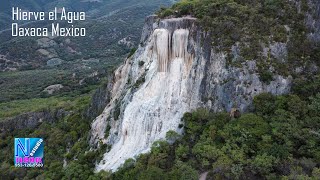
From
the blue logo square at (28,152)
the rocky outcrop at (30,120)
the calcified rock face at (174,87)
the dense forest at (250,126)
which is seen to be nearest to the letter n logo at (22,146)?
the blue logo square at (28,152)

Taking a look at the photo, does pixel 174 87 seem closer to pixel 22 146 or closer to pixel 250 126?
pixel 250 126

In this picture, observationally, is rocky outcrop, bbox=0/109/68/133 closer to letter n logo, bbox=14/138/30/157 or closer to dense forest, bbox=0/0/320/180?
letter n logo, bbox=14/138/30/157

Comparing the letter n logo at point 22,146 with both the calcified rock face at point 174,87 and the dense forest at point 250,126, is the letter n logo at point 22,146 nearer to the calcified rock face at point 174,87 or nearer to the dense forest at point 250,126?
the dense forest at point 250,126

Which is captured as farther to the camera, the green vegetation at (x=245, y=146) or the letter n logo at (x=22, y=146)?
the letter n logo at (x=22, y=146)

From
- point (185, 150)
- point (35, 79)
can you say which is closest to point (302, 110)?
point (185, 150)

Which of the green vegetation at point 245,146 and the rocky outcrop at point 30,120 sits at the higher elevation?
the green vegetation at point 245,146

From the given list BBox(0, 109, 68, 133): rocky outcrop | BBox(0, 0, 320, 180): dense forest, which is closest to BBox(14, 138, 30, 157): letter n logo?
BBox(0, 0, 320, 180): dense forest
